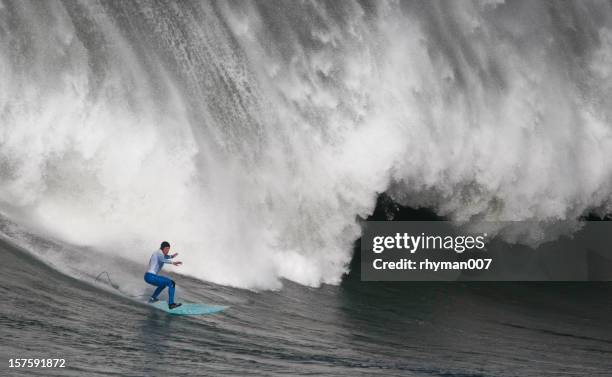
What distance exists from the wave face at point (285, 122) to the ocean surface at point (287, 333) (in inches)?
47.3

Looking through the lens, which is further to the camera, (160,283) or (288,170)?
(288,170)

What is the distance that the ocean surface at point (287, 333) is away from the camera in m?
7.34

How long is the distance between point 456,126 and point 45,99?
7.31 m

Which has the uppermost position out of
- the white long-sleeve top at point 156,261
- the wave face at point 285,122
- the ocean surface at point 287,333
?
the wave face at point 285,122

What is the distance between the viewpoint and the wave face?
1177 centimetres

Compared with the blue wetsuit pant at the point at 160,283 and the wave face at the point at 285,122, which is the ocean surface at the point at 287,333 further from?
the wave face at the point at 285,122

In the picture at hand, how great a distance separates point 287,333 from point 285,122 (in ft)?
16.7

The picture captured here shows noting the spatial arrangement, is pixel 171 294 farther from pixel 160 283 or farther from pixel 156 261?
pixel 156 261

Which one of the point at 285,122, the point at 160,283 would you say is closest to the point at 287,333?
the point at 160,283

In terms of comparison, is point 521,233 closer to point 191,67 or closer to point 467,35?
point 467,35

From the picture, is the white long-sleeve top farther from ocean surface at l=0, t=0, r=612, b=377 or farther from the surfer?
ocean surface at l=0, t=0, r=612, b=377

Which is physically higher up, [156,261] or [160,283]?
[156,261]

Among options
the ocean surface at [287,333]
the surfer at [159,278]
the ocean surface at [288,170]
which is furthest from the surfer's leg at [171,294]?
the ocean surface at [288,170]

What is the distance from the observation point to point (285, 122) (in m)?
13.7
